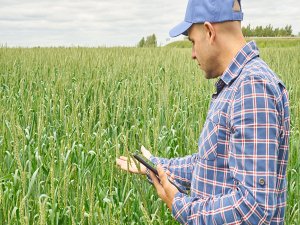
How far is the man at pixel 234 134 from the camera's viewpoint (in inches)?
53.6

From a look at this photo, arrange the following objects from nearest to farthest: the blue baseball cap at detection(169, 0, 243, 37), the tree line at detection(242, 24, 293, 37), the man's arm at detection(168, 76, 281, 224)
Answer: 1. the man's arm at detection(168, 76, 281, 224)
2. the blue baseball cap at detection(169, 0, 243, 37)
3. the tree line at detection(242, 24, 293, 37)

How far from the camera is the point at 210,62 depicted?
155 centimetres

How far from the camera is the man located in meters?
1.36

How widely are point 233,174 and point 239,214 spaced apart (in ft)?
0.37

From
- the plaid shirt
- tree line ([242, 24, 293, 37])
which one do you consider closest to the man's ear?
the plaid shirt

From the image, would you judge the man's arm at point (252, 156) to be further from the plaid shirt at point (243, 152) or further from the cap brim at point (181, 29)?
the cap brim at point (181, 29)

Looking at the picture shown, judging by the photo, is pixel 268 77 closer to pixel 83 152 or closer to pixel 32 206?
pixel 32 206

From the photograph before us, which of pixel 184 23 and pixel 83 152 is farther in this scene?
pixel 83 152

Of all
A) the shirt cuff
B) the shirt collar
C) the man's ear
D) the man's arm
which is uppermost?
the man's ear

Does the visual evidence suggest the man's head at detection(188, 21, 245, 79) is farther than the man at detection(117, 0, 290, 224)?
Yes

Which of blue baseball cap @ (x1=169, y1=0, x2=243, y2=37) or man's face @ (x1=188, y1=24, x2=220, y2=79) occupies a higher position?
blue baseball cap @ (x1=169, y1=0, x2=243, y2=37)

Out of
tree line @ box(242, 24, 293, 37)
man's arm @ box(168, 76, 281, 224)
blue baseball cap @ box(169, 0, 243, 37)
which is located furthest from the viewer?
tree line @ box(242, 24, 293, 37)

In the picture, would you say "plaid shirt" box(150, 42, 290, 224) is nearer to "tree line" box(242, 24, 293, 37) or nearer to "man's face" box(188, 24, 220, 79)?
"man's face" box(188, 24, 220, 79)

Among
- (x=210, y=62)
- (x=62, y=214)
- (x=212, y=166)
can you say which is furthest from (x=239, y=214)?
(x=62, y=214)
